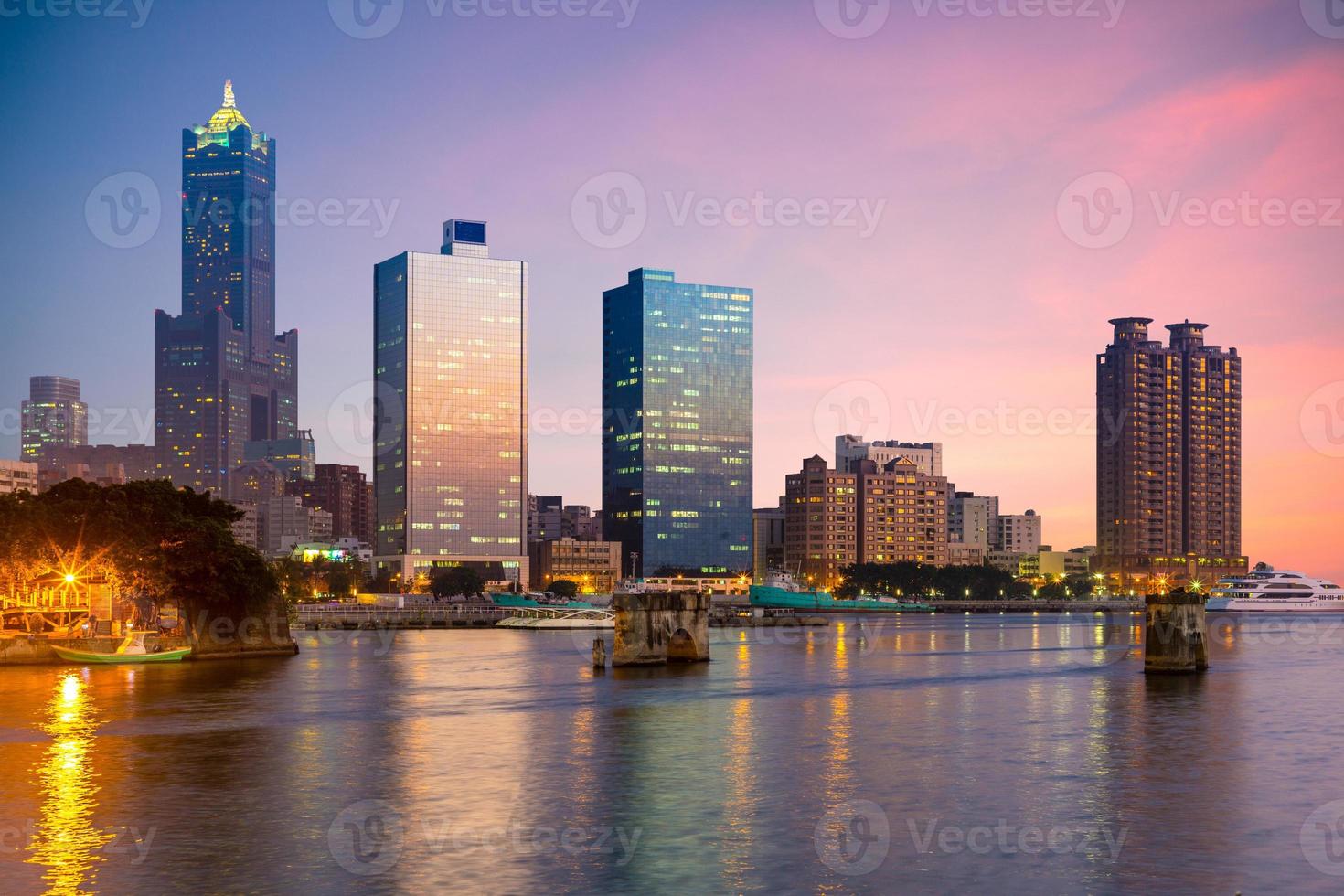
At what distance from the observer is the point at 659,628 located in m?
107

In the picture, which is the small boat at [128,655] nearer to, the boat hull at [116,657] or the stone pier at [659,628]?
the boat hull at [116,657]

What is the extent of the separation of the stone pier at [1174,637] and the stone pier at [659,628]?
34483 mm

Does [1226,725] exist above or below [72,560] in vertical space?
below

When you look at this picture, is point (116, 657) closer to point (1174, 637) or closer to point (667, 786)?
point (667, 786)

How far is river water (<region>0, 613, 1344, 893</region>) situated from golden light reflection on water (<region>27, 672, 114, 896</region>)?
0.16 metres

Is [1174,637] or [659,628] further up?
[1174,637]

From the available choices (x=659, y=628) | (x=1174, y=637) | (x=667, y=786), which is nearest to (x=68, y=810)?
(x=667, y=786)

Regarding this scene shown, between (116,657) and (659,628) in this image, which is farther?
(116,657)

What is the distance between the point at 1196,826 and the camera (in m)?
40.8

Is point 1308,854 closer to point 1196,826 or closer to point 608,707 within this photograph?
point 1196,826

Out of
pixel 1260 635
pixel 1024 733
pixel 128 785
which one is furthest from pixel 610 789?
pixel 1260 635

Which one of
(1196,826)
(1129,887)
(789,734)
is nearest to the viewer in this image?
(1129,887)

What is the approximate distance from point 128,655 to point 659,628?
42276 millimetres

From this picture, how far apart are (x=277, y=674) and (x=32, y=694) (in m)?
22.5
